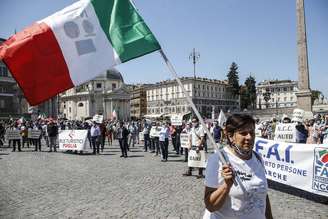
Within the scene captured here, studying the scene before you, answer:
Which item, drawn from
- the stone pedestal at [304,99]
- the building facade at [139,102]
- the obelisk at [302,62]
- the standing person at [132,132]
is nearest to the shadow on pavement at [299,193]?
the standing person at [132,132]

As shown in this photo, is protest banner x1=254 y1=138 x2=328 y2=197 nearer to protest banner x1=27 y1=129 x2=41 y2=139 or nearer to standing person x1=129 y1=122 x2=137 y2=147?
standing person x1=129 y1=122 x2=137 y2=147

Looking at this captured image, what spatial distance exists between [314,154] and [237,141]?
20.2 feet

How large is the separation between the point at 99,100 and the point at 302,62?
383 feet

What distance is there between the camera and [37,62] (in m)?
4.19

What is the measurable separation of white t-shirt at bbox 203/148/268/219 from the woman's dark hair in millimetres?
215

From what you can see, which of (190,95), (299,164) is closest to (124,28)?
(299,164)

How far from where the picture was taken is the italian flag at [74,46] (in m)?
4.14

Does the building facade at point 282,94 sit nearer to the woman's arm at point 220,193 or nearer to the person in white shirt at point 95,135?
the person in white shirt at point 95,135

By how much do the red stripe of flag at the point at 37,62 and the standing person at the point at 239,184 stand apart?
2246mm

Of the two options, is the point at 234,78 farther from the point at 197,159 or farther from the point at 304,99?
the point at 197,159

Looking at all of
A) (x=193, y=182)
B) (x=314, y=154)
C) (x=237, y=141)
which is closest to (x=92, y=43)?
(x=237, y=141)

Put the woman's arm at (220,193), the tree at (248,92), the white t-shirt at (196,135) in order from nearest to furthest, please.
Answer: the woman's arm at (220,193)
the white t-shirt at (196,135)
the tree at (248,92)

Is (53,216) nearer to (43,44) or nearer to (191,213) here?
(191,213)

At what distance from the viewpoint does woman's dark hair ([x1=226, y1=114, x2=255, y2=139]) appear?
2.92 m
